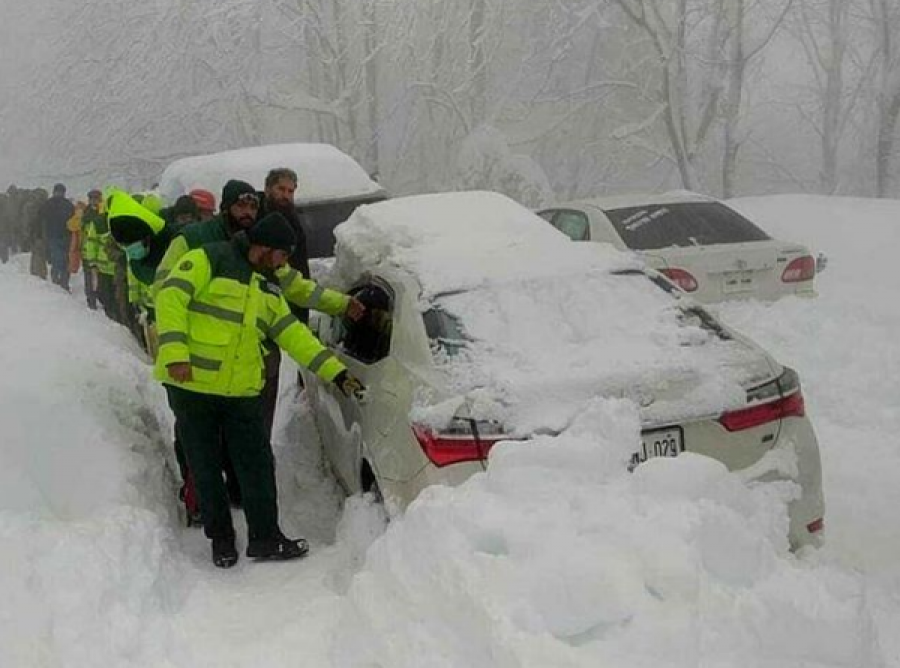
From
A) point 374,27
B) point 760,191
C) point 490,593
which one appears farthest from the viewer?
point 760,191

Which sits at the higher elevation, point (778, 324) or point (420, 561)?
point (420, 561)

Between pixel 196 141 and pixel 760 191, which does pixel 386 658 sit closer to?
pixel 196 141

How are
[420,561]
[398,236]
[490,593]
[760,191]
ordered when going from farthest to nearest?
[760,191] < [398,236] < [420,561] < [490,593]

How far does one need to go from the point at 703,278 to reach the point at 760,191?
2514 centimetres

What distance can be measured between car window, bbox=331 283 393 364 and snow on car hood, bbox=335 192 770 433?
5.6 inches

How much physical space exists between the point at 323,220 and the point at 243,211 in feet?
14.4

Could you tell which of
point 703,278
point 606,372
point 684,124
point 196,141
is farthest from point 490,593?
point 196,141

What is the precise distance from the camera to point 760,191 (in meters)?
32.5

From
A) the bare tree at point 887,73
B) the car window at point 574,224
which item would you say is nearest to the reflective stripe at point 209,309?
the car window at point 574,224

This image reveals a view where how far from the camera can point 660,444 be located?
4176 millimetres

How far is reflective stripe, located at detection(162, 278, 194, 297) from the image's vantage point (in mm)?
4691

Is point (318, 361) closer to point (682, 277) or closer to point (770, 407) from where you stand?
point (770, 407)

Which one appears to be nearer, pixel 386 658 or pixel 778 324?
pixel 386 658

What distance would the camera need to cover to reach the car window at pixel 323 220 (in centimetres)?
959
